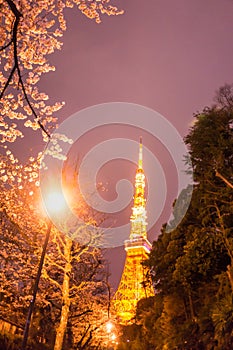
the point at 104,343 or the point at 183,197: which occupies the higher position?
the point at 183,197

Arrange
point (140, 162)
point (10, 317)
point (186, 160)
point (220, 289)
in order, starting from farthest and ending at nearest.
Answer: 1. point (140, 162)
2. point (10, 317)
3. point (186, 160)
4. point (220, 289)

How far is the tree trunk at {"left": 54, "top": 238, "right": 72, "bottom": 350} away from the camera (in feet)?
43.7

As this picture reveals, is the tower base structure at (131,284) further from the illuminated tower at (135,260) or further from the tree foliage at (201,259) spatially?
the tree foliage at (201,259)

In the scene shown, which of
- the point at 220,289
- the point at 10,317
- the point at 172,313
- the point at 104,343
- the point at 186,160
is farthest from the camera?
the point at 104,343

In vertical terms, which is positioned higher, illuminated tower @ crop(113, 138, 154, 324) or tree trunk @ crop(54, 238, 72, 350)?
illuminated tower @ crop(113, 138, 154, 324)

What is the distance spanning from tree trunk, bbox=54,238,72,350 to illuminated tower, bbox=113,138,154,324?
798 inches

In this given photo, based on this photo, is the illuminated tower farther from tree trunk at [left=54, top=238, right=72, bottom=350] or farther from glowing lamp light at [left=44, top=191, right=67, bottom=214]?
glowing lamp light at [left=44, top=191, right=67, bottom=214]

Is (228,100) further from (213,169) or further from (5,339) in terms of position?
(5,339)

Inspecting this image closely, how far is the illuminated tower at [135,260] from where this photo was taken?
4256 centimetres

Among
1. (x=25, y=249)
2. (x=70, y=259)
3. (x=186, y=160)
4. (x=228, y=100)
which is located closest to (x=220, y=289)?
(x=186, y=160)

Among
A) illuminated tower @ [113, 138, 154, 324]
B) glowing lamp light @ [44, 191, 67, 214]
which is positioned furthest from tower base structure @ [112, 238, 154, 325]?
glowing lamp light @ [44, 191, 67, 214]

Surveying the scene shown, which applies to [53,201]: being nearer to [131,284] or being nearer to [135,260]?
[131,284]

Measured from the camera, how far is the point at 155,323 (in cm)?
1419

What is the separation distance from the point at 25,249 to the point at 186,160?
8654mm
